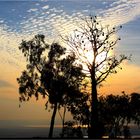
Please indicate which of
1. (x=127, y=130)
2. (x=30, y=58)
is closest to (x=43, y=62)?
(x=30, y=58)

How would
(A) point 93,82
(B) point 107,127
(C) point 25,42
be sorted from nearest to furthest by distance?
(A) point 93,82
(C) point 25,42
(B) point 107,127

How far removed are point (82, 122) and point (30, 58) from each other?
22.1 metres

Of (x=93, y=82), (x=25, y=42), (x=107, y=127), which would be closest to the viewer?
(x=93, y=82)

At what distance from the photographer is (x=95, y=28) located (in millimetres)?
40531

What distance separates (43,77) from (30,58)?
332 centimetres

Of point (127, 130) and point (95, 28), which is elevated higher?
point (95, 28)

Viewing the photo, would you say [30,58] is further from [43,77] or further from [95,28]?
[95,28]

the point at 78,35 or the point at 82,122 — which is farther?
the point at 82,122

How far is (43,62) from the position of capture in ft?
194

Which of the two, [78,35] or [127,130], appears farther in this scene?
[127,130]

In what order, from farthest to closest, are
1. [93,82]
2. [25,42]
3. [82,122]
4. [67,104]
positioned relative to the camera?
[82,122] → [67,104] → [25,42] → [93,82]

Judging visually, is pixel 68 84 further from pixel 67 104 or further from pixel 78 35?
pixel 78 35

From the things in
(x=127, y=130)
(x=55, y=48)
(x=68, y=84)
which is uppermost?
(x=55, y=48)

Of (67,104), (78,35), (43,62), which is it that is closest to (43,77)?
(43,62)
